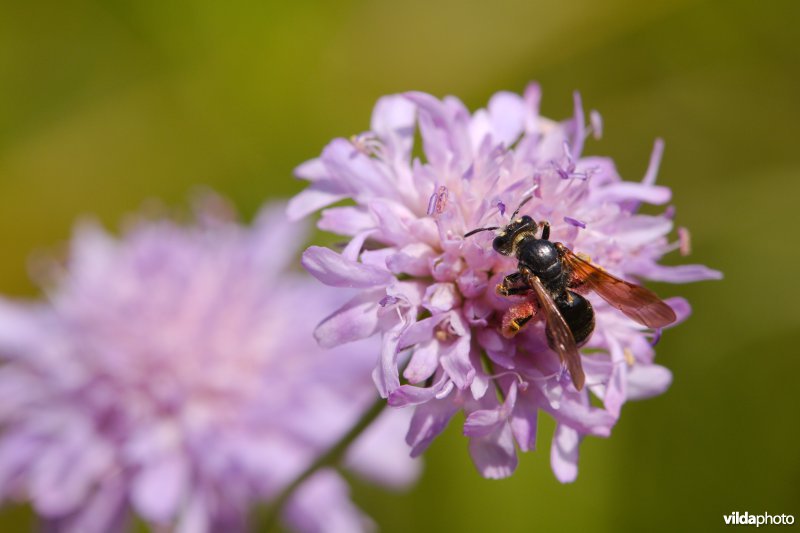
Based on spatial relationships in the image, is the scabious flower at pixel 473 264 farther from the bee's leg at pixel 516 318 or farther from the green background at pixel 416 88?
the green background at pixel 416 88

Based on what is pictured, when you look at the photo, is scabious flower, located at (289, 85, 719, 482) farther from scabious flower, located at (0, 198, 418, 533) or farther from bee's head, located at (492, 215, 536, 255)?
scabious flower, located at (0, 198, 418, 533)

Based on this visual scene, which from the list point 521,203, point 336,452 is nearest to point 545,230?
point 521,203

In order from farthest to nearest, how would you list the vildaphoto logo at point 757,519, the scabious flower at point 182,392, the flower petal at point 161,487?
the vildaphoto logo at point 757,519, the scabious flower at point 182,392, the flower petal at point 161,487

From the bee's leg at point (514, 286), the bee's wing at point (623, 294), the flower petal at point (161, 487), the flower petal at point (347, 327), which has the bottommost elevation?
the flower petal at point (161, 487)

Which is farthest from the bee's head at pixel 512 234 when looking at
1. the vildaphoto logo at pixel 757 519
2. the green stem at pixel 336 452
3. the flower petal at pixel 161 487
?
the vildaphoto logo at pixel 757 519

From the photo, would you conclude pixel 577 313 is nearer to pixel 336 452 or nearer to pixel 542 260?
pixel 542 260

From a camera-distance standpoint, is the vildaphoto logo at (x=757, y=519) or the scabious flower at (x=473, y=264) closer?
the scabious flower at (x=473, y=264)
